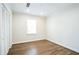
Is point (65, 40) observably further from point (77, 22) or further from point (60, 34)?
point (77, 22)

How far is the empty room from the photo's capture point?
2.85m

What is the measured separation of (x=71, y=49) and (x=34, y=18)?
3.01m

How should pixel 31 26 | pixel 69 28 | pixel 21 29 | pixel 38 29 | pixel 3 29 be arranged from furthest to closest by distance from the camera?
pixel 38 29 → pixel 31 26 → pixel 21 29 → pixel 69 28 → pixel 3 29

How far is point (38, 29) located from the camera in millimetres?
5547

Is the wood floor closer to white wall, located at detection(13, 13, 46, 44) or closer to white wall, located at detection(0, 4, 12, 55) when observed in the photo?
white wall, located at detection(0, 4, 12, 55)

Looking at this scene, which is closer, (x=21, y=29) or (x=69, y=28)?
(x=69, y=28)

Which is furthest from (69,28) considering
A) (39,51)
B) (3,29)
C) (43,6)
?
(3,29)

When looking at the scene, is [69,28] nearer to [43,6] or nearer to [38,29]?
[43,6]

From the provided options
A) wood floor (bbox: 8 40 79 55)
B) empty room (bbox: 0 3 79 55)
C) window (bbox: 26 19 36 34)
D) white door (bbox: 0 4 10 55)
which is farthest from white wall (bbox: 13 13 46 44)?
white door (bbox: 0 4 10 55)

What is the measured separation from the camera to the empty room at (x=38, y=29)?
285 centimetres

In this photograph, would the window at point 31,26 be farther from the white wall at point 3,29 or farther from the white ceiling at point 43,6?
the white wall at point 3,29

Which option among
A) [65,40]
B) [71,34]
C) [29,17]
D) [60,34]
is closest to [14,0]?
[71,34]

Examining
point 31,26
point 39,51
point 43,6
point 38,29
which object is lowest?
point 39,51

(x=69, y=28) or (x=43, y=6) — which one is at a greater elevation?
(x=43, y=6)
